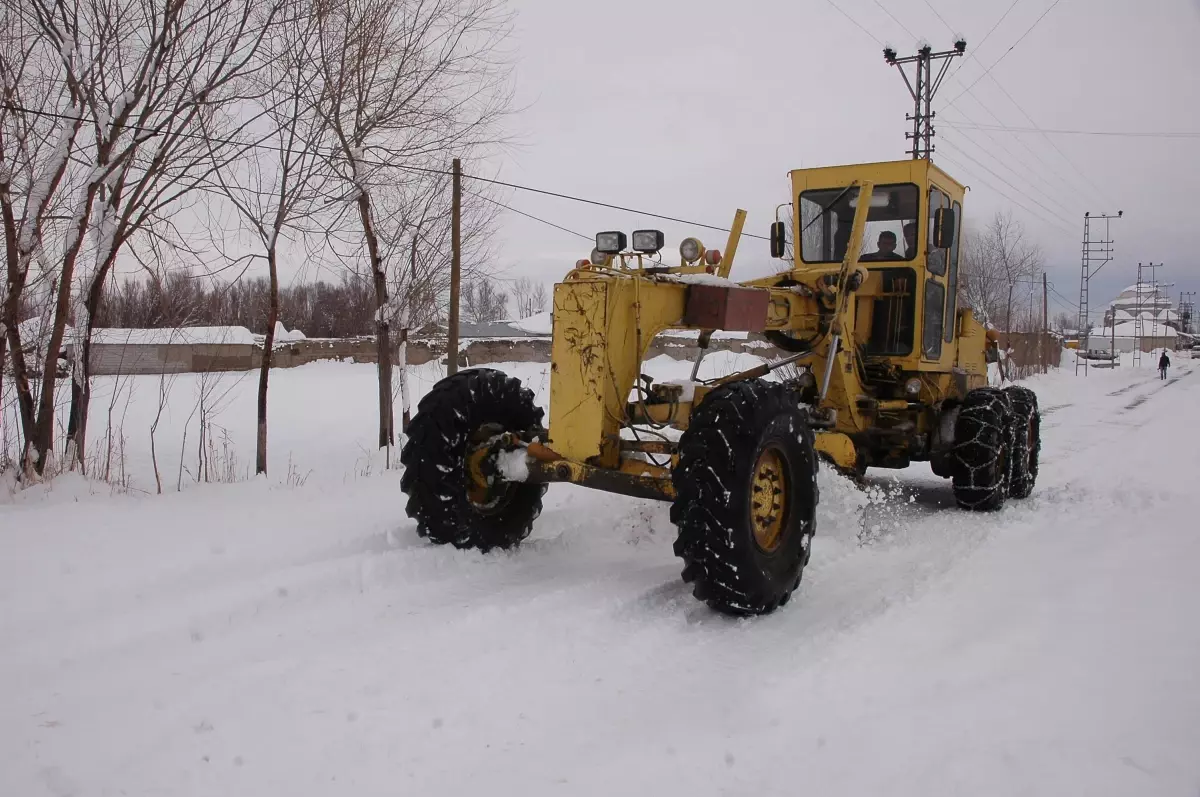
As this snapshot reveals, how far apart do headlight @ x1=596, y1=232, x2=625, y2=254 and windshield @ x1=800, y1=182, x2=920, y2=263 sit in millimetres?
3267

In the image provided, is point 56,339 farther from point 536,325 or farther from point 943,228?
point 536,325

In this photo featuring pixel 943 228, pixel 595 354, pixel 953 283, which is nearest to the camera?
pixel 595 354

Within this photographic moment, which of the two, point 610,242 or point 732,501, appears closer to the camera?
point 732,501

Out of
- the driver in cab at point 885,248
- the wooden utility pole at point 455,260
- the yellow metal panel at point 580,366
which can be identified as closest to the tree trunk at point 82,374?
the wooden utility pole at point 455,260

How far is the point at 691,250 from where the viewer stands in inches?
214

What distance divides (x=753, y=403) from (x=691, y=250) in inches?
46.8

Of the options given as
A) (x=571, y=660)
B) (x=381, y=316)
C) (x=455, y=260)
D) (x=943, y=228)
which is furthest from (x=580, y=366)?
(x=381, y=316)

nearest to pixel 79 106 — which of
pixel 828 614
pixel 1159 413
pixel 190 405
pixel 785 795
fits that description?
pixel 828 614

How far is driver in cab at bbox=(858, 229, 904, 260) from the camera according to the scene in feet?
25.5

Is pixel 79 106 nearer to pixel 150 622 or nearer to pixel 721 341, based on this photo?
pixel 150 622

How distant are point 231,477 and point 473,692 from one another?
6.59m

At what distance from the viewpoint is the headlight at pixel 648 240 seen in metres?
5.08

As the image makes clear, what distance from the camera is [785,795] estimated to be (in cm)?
294

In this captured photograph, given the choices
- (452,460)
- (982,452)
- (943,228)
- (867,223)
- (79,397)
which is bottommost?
(982,452)
